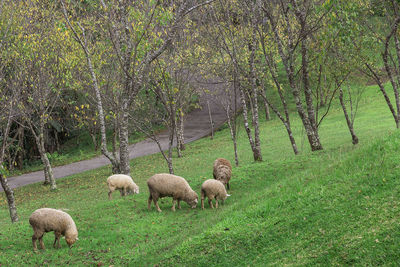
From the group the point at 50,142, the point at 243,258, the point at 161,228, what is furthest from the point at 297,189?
the point at 50,142

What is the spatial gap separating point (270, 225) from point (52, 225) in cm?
722

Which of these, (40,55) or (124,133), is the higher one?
(40,55)

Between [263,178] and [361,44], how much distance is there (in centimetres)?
1087

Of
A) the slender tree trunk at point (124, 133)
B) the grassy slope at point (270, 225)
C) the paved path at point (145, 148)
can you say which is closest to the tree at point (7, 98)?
the grassy slope at point (270, 225)

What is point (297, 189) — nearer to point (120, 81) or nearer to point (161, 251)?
point (161, 251)

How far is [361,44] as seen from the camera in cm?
2427

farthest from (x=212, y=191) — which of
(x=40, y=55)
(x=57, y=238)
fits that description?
(x=40, y=55)

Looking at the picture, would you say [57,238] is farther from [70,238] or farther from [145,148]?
[145,148]

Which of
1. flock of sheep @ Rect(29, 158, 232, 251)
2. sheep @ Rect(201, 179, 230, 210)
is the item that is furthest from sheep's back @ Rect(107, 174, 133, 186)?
sheep @ Rect(201, 179, 230, 210)

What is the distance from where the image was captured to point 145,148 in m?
49.3

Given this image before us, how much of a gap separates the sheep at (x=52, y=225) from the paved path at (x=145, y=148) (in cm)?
1581

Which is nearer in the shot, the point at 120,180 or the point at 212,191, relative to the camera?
the point at 212,191

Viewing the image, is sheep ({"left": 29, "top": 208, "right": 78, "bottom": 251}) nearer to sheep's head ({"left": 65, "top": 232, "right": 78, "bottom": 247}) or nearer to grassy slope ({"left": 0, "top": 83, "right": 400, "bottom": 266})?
sheep's head ({"left": 65, "top": 232, "right": 78, "bottom": 247})

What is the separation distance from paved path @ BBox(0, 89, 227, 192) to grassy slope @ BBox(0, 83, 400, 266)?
45.1 ft
